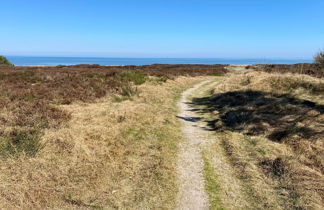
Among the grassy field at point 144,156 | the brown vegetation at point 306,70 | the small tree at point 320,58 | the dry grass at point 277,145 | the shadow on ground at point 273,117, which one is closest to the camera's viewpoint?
the grassy field at point 144,156

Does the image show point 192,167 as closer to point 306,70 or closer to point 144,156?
point 144,156

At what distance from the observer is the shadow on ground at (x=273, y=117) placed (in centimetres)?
750

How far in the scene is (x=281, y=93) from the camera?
40.8 ft

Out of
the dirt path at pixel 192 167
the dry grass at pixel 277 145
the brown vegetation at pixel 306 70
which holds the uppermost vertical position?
the brown vegetation at pixel 306 70

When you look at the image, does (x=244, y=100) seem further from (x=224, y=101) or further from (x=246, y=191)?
(x=246, y=191)

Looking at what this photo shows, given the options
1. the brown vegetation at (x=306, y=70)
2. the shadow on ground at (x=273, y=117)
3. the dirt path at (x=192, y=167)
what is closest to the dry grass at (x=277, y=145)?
the shadow on ground at (x=273, y=117)

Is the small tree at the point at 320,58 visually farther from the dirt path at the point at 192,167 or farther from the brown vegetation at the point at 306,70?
the dirt path at the point at 192,167

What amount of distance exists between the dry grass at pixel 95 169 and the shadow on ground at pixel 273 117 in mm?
3164

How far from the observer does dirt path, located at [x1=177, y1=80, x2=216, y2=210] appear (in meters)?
4.34

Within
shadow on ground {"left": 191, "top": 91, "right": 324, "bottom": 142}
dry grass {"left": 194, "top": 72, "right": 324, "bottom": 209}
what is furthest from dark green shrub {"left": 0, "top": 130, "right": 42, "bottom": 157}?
shadow on ground {"left": 191, "top": 91, "right": 324, "bottom": 142}

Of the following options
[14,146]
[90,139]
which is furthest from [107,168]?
[14,146]

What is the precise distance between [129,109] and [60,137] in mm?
4847

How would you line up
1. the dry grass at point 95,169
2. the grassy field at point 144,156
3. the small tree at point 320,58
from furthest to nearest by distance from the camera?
the small tree at point 320,58 → the grassy field at point 144,156 → the dry grass at point 95,169

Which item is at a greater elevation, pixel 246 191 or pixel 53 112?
pixel 53 112
